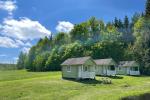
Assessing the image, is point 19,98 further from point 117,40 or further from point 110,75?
point 117,40

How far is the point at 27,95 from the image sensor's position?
32.2 meters

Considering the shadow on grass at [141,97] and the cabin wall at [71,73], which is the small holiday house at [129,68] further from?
the shadow on grass at [141,97]

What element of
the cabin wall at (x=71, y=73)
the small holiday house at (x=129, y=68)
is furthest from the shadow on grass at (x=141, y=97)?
the small holiday house at (x=129, y=68)

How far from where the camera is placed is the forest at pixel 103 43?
7591cm

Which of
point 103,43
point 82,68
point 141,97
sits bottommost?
point 141,97

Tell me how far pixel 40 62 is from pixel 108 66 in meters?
43.4

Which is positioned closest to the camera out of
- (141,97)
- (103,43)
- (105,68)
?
(141,97)

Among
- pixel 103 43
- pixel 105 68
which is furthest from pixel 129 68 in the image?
pixel 103 43

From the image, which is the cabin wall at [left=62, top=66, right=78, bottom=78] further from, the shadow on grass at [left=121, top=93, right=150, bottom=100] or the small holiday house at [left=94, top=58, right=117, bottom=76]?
the shadow on grass at [left=121, top=93, right=150, bottom=100]

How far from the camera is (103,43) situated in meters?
88.4

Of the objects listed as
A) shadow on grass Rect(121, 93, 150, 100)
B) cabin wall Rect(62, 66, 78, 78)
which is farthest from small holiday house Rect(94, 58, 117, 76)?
shadow on grass Rect(121, 93, 150, 100)

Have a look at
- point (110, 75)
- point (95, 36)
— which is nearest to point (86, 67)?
point (110, 75)

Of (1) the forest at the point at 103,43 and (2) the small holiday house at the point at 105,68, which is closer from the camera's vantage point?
(2) the small holiday house at the point at 105,68

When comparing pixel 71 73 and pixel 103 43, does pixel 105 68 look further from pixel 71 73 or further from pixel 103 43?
pixel 103 43
